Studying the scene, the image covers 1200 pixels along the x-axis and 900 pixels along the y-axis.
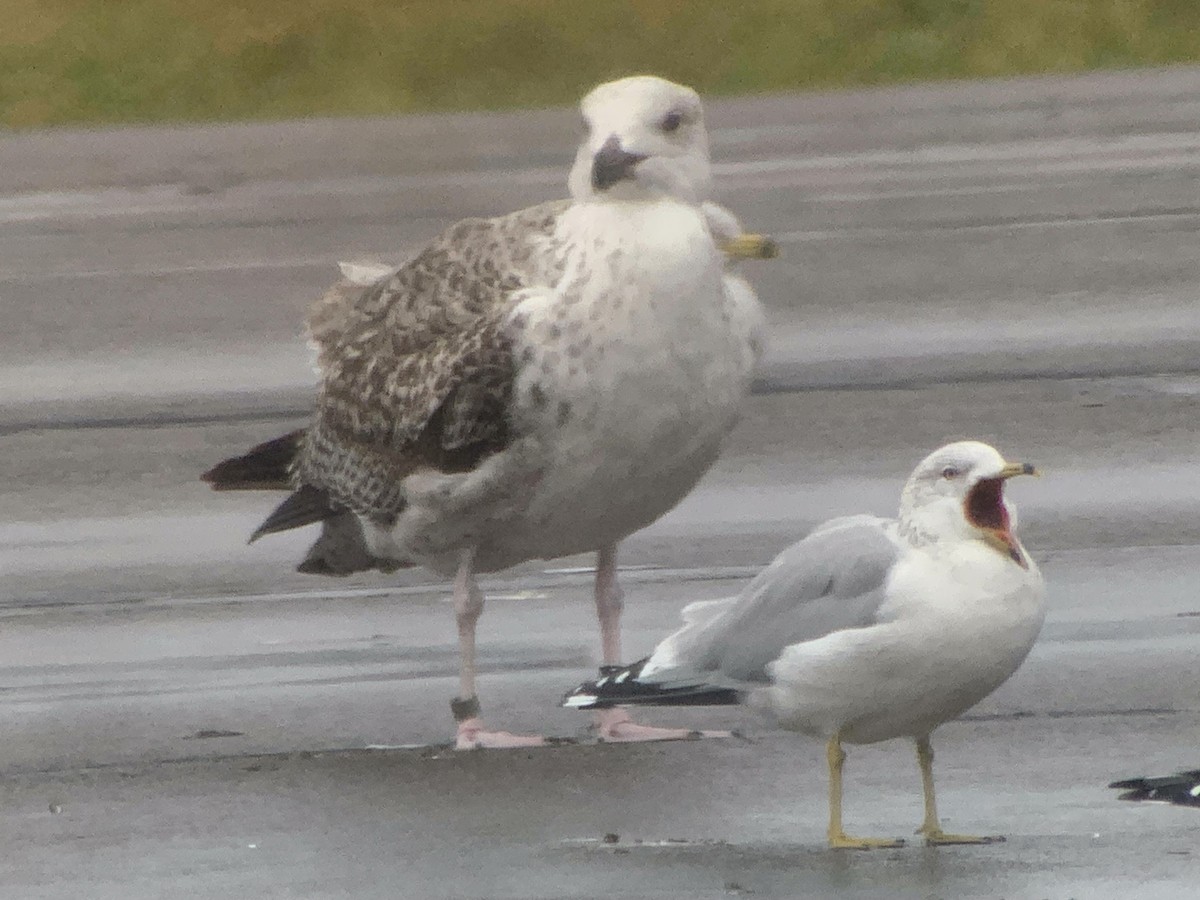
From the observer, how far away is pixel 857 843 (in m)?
6.48

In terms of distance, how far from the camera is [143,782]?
24.4ft

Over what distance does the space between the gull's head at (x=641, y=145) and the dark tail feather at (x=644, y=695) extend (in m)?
1.40

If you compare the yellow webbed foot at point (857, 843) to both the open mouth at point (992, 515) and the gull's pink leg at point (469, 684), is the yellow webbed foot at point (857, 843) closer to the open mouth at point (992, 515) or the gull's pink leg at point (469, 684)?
the open mouth at point (992, 515)

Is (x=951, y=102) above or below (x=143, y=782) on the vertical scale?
above

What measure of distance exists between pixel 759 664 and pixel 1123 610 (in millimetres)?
2305

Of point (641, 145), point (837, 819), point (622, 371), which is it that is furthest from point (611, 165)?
point (837, 819)

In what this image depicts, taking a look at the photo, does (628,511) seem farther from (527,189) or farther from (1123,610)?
(527,189)

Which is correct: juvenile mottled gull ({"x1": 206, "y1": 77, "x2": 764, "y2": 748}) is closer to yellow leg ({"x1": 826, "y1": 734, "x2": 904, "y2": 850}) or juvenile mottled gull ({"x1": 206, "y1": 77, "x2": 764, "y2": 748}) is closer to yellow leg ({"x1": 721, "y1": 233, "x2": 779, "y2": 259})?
yellow leg ({"x1": 721, "y1": 233, "x2": 779, "y2": 259})

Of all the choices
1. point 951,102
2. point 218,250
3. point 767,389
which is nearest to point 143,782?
point 767,389

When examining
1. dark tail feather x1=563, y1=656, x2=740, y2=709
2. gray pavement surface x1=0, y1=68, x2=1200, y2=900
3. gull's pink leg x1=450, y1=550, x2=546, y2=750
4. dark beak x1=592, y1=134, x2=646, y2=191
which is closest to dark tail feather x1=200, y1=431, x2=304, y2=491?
gray pavement surface x1=0, y1=68, x2=1200, y2=900

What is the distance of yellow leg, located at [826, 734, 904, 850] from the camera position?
6.48 m

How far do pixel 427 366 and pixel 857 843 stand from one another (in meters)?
2.08

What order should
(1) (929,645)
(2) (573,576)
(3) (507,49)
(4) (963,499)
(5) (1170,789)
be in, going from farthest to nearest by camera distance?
(3) (507,49), (2) (573,576), (4) (963,499), (1) (929,645), (5) (1170,789)

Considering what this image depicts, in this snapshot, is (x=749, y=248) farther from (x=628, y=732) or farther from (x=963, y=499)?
(x=963, y=499)
